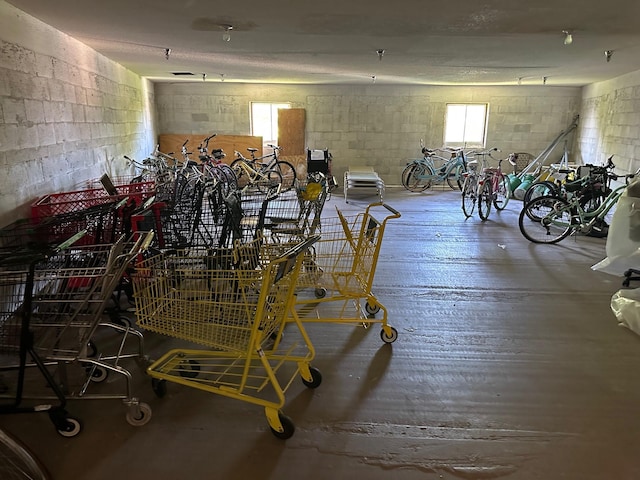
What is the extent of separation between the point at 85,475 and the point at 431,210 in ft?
20.1

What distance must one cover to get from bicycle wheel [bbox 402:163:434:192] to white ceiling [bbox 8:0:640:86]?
225 centimetres

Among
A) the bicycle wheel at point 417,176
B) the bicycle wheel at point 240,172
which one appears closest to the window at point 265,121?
the bicycle wheel at point 240,172

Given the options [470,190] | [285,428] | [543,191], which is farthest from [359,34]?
[543,191]

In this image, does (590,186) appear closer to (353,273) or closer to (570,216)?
(570,216)

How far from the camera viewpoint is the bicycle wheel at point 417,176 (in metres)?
8.73

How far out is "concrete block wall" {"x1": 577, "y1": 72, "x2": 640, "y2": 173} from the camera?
21.7ft

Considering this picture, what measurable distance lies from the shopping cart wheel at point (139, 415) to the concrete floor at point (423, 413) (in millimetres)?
36

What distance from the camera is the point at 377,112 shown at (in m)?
9.29

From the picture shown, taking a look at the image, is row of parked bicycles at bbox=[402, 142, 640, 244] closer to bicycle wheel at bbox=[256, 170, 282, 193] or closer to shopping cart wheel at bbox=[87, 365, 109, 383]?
bicycle wheel at bbox=[256, 170, 282, 193]

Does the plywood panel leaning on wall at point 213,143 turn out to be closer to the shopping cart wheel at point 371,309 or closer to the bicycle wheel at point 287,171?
the bicycle wheel at point 287,171

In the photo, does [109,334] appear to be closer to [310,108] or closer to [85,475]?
[85,475]

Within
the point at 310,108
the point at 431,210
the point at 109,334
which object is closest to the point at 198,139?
the point at 310,108

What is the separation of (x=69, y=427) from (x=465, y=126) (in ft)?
31.6

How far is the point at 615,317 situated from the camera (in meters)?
3.11
